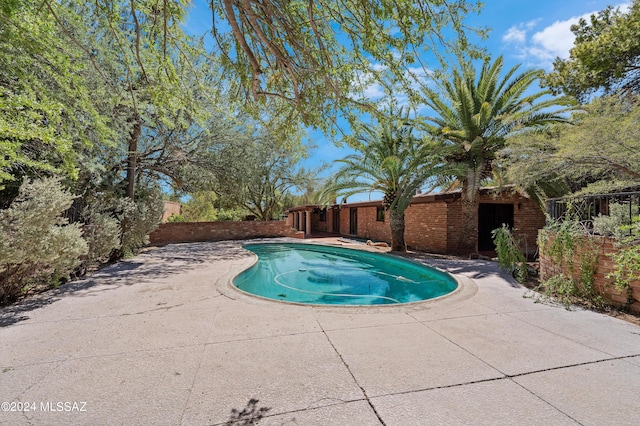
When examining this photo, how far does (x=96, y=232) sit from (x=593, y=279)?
1290 cm

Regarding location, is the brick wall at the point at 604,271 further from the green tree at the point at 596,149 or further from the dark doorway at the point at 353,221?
the dark doorway at the point at 353,221

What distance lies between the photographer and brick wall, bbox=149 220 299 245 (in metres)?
18.9

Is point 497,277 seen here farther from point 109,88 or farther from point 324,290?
point 109,88

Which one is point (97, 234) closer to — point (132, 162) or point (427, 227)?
point (132, 162)

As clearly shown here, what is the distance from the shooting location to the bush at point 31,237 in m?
5.23

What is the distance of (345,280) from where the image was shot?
1063cm

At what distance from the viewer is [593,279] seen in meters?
5.64

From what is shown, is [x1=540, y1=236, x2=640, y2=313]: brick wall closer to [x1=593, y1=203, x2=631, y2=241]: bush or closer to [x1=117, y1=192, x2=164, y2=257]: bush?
[x1=593, y1=203, x2=631, y2=241]: bush

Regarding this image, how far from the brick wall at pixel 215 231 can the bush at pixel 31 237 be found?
41.6 feet

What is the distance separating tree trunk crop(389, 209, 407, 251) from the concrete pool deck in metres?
8.13

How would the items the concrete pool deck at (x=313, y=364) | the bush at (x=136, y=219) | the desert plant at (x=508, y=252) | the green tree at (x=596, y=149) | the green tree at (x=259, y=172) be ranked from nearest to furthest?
1. the concrete pool deck at (x=313, y=364)
2. the green tree at (x=596, y=149)
3. the desert plant at (x=508, y=252)
4. the bush at (x=136, y=219)
5. the green tree at (x=259, y=172)

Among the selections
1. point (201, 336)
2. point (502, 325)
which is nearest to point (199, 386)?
point (201, 336)

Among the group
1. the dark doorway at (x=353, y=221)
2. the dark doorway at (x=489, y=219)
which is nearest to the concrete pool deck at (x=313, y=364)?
the dark doorway at (x=489, y=219)

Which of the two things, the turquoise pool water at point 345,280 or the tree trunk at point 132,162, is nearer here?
the turquoise pool water at point 345,280
